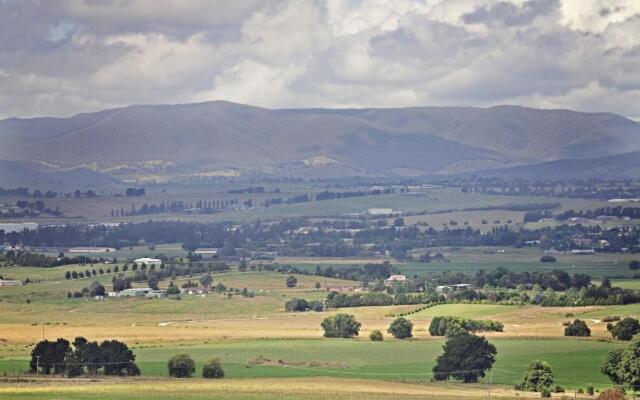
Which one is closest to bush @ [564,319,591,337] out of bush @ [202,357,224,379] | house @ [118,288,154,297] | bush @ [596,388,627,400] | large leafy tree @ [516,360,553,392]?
large leafy tree @ [516,360,553,392]

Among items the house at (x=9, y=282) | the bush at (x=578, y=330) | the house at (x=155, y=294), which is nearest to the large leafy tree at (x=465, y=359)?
the bush at (x=578, y=330)

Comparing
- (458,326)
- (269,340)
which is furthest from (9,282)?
(458,326)

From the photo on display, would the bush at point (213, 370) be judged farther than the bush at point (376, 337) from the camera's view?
No

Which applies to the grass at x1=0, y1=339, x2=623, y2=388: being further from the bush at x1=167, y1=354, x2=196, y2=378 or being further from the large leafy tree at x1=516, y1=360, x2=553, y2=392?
the large leafy tree at x1=516, y1=360, x2=553, y2=392

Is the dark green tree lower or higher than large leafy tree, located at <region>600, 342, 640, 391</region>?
higher

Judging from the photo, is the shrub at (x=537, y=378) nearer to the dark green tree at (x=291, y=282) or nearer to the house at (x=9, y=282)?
the dark green tree at (x=291, y=282)

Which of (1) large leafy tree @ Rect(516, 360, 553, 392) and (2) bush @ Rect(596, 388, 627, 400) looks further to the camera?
(1) large leafy tree @ Rect(516, 360, 553, 392)
